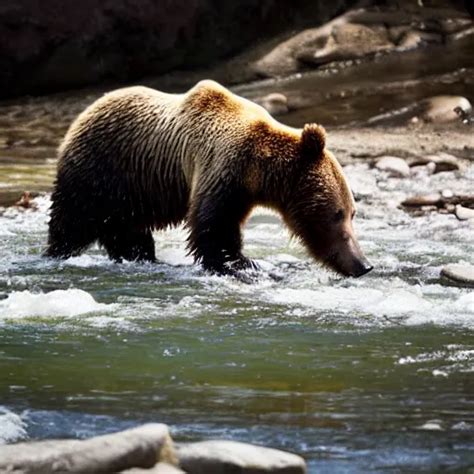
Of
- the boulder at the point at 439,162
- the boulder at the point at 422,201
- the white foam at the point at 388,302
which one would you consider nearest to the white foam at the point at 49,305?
the white foam at the point at 388,302

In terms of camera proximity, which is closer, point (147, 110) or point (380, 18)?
point (147, 110)

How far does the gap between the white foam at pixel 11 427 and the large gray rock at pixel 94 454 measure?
737 millimetres

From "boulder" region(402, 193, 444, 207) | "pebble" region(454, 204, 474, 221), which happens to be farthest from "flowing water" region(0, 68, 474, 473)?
"boulder" region(402, 193, 444, 207)

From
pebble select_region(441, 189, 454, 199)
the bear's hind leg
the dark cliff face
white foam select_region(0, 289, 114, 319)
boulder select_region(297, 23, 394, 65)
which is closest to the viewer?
white foam select_region(0, 289, 114, 319)

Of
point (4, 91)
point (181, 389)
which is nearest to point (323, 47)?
point (4, 91)

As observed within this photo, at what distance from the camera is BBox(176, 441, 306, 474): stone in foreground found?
3896mm

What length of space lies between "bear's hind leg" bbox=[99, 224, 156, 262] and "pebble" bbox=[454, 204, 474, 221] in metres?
2.71

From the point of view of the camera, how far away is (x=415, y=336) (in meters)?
6.54

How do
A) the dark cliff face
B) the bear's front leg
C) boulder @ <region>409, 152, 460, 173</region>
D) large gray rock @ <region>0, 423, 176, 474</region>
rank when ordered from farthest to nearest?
the dark cliff face → boulder @ <region>409, 152, 460, 173</region> → the bear's front leg → large gray rock @ <region>0, 423, 176, 474</region>

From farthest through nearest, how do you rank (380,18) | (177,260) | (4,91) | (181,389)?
(380,18) → (4,91) → (177,260) → (181,389)

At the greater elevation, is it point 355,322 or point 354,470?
point 354,470

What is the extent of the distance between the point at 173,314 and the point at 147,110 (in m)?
2.46

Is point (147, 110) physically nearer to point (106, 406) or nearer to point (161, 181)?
point (161, 181)

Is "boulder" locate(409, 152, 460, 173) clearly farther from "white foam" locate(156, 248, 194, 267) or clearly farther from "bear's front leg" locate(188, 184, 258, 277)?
"bear's front leg" locate(188, 184, 258, 277)
